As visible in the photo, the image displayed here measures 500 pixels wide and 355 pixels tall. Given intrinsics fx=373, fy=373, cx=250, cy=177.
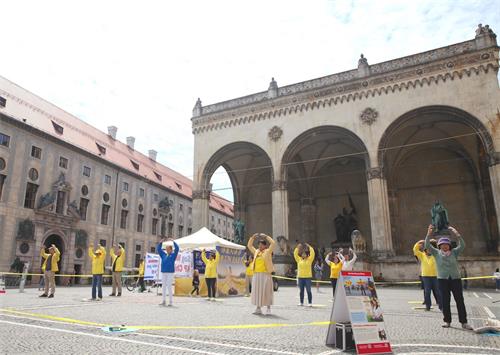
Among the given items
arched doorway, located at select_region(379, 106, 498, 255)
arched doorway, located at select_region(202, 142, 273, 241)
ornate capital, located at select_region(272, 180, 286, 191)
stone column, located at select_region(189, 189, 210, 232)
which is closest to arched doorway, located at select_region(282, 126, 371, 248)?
arched doorway, located at select_region(202, 142, 273, 241)

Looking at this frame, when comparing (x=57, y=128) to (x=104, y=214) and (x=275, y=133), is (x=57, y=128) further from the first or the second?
(x=275, y=133)

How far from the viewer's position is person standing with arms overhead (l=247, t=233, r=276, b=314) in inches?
342

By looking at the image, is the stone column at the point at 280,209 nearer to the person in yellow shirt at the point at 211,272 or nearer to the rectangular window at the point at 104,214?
the person in yellow shirt at the point at 211,272

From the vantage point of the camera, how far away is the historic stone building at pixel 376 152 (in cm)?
2358

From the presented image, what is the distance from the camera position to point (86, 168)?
36000 millimetres

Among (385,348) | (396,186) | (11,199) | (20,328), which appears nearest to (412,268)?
(396,186)

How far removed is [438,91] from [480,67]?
265cm

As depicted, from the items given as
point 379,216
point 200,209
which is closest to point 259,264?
point 379,216

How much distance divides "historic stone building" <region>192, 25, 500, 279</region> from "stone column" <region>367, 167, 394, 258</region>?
0.23 ft

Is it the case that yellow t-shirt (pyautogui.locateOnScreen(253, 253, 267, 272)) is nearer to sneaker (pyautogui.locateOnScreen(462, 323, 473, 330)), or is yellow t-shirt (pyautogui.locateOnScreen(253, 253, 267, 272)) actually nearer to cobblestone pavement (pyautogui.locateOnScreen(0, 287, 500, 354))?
cobblestone pavement (pyautogui.locateOnScreen(0, 287, 500, 354))

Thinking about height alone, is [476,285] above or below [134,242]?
below

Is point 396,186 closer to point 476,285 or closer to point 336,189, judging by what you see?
point 336,189

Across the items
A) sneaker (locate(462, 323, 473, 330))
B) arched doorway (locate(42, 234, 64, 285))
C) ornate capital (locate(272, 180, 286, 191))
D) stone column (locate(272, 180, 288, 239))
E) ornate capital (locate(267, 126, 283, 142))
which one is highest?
ornate capital (locate(267, 126, 283, 142))

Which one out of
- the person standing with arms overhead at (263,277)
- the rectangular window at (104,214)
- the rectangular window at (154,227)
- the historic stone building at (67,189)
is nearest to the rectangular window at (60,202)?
the historic stone building at (67,189)
